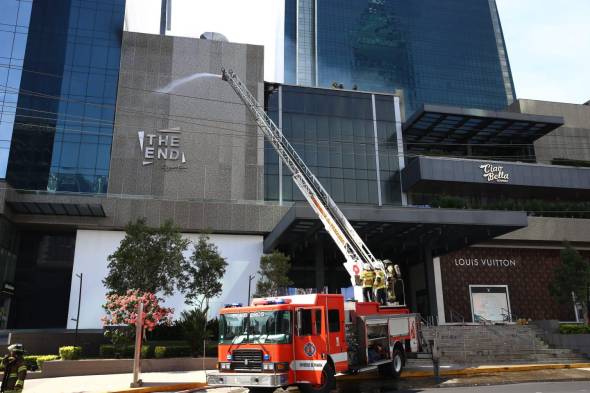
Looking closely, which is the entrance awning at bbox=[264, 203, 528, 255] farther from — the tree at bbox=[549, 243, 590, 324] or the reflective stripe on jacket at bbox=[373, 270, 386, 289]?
the reflective stripe on jacket at bbox=[373, 270, 386, 289]

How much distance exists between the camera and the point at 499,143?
57.8 m

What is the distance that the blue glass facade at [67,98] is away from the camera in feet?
135

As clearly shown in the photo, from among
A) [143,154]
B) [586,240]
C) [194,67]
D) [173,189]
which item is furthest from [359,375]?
[586,240]

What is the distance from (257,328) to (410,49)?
131455mm

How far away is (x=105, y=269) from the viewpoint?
39.0 m

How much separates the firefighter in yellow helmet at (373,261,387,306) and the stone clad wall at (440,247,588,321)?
86.7ft

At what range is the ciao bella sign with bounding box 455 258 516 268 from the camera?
4734 cm

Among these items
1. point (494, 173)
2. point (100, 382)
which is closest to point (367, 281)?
point (100, 382)

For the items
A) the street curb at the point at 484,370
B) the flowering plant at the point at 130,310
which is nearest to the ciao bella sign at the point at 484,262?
the street curb at the point at 484,370

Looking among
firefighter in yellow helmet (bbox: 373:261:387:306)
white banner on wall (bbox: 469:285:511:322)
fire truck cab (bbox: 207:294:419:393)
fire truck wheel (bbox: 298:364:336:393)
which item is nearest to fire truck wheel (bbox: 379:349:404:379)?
fire truck cab (bbox: 207:294:419:393)

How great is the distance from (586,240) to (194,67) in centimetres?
4442

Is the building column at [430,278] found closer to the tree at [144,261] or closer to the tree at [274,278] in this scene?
the tree at [274,278]

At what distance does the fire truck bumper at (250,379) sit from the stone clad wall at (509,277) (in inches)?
1427

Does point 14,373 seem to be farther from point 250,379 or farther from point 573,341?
point 573,341
